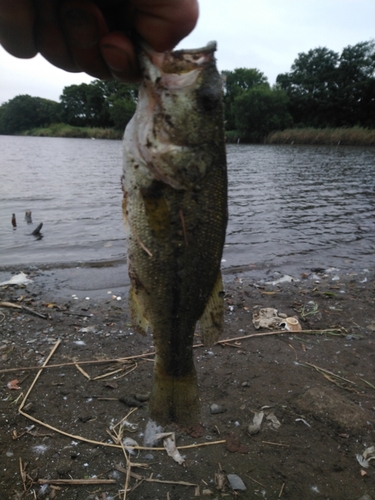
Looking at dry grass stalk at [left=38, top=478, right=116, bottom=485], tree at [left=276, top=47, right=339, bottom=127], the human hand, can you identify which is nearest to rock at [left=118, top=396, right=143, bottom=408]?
dry grass stalk at [left=38, top=478, right=116, bottom=485]

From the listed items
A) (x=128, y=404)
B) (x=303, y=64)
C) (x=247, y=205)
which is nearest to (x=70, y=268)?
(x=128, y=404)

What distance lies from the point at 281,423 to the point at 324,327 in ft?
7.76

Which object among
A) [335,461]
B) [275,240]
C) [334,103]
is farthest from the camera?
[334,103]

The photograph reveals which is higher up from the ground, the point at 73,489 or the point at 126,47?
the point at 126,47

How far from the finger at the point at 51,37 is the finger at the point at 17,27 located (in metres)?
0.07

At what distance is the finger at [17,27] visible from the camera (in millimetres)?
2438

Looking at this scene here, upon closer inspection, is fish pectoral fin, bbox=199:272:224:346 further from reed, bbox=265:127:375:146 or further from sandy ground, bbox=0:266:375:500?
reed, bbox=265:127:375:146

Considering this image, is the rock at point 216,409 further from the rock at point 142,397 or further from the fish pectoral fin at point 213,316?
the fish pectoral fin at point 213,316

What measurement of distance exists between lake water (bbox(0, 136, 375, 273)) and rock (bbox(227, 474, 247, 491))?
19.4 feet

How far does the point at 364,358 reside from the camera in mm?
4926

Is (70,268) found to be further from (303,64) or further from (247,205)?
(303,64)

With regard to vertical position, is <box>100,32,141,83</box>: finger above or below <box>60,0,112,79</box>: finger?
below

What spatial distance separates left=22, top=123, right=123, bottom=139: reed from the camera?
82.1 metres

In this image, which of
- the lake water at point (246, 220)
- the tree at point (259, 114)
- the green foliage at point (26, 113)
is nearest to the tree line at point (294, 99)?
the tree at point (259, 114)
